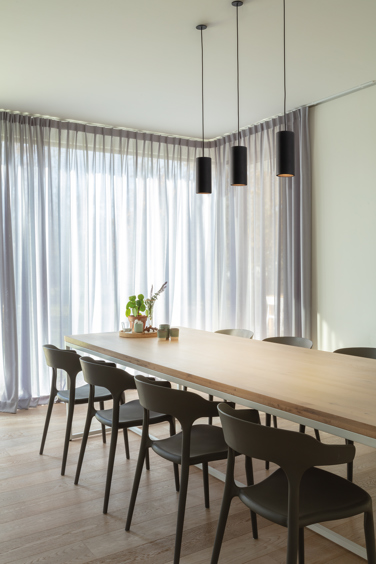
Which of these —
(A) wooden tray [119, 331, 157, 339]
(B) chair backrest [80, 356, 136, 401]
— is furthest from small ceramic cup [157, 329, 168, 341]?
(B) chair backrest [80, 356, 136, 401]

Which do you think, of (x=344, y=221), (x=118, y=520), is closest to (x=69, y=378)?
(x=118, y=520)

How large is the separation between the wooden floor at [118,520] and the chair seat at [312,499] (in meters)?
0.60

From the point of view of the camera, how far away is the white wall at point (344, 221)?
4500mm

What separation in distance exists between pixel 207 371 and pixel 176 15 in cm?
225

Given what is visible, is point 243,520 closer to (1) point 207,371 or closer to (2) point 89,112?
(1) point 207,371

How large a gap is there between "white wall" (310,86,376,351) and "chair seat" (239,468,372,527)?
270cm

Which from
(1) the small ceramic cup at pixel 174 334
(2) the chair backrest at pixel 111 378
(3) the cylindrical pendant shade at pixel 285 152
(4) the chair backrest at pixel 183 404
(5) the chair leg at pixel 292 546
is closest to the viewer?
(5) the chair leg at pixel 292 546

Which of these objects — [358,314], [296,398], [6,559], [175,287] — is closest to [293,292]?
[358,314]

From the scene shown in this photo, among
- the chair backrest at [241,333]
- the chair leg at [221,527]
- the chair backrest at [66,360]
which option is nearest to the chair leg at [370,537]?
the chair leg at [221,527]

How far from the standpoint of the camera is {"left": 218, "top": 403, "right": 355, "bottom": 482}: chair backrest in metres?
1.69

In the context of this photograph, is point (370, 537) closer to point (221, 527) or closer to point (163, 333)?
point (221, 527)

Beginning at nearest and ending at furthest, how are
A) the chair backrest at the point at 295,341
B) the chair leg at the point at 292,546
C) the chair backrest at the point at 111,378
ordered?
the chair leg at the point at 292,546 < the chair backrest at the point at 111,378 < the chair backrest at the point at 295,341

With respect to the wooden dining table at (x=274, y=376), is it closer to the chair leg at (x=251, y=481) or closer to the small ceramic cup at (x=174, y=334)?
the small ceramic cup at (x=174, y=334)

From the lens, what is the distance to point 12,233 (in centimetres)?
504
